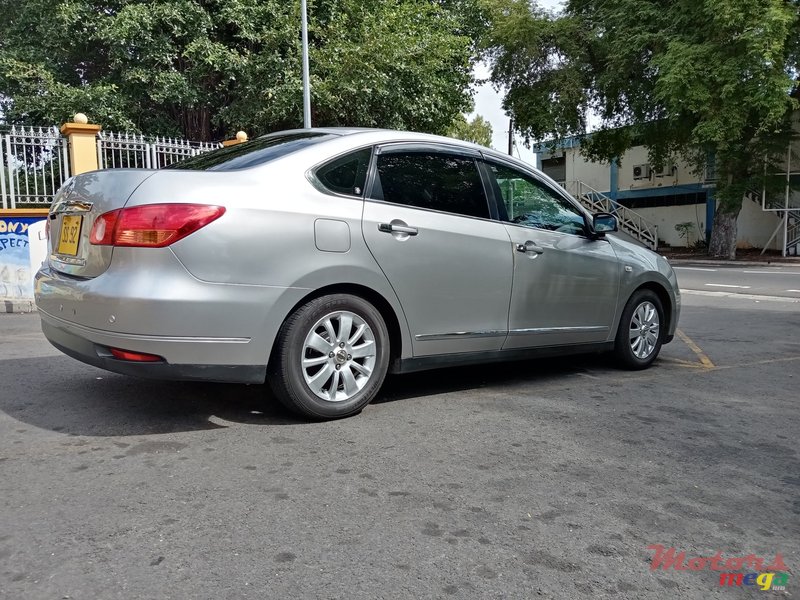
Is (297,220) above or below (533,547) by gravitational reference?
above

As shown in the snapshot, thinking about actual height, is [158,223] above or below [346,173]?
below

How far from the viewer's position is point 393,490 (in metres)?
2.85

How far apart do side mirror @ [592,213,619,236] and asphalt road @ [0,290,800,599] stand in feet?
3.90

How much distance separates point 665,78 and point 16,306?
63.0 ft

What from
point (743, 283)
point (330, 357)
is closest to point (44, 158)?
point (330, 357)

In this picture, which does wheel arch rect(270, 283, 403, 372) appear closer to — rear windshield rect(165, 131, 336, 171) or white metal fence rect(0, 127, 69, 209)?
rear windshield rect(165, 131, 336, 171)

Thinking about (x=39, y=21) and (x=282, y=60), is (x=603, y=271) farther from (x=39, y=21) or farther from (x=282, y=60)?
(x=39, y=21)

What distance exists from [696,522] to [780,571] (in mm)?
373

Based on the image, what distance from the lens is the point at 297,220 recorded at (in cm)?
355

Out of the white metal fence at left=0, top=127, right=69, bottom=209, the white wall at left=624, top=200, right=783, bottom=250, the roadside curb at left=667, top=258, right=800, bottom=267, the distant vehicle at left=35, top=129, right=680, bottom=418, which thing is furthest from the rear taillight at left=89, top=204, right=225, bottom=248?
the white wall at left=624, top=200, right=783, bottom=250

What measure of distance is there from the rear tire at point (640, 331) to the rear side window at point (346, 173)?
2.58 m

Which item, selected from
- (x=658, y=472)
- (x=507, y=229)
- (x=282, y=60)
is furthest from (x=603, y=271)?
(x=282, y=60)

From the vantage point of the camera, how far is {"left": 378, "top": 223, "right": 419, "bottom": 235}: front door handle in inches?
152

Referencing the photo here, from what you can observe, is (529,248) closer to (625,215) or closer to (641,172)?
(625,215)
